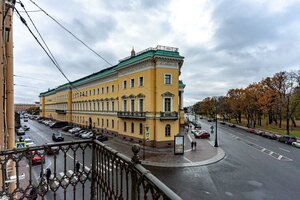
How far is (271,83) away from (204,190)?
38366mm

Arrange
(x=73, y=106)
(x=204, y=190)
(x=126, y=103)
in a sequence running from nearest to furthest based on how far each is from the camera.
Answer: (x=204, y=190) → (x=126, y=103) → (x=73, y=106)

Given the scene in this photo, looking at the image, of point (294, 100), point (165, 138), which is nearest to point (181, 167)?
point (165, 138)

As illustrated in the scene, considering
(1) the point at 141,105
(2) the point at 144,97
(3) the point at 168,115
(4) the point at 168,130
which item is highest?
(2) the point at 144,97

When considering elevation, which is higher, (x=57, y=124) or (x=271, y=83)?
(x=271, y=83)

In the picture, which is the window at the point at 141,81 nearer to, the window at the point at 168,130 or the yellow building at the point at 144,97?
the yellow building at the point at 144,97

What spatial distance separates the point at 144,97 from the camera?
22.8 m

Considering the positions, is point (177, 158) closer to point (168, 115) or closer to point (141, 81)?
point (168, 115)

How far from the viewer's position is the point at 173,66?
22062mm

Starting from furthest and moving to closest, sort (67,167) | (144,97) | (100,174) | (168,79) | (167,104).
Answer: (144,97), (167,104), (168,79), (67,167), (100,174)

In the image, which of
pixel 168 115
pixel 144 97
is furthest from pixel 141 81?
pixel 168 115

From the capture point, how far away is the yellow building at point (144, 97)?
2175cm

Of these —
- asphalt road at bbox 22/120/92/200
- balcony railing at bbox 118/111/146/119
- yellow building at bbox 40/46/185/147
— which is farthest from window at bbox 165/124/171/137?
asphalt road at bbox 22/120/92/200

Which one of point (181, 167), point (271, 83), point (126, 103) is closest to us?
point (181, 167)

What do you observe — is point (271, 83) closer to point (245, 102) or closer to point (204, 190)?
point (245, 102)
